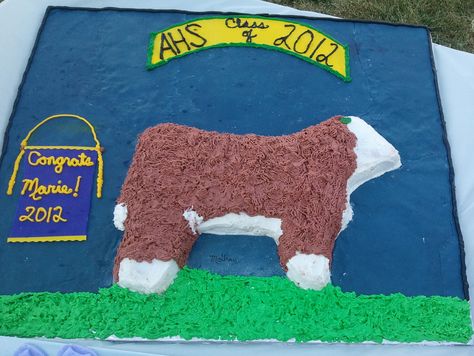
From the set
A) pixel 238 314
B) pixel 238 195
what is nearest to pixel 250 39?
pixel 238 195

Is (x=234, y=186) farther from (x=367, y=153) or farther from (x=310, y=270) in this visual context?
(x=367, y=153)

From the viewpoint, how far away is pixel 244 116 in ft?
9.56

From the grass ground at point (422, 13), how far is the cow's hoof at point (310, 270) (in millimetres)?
2124

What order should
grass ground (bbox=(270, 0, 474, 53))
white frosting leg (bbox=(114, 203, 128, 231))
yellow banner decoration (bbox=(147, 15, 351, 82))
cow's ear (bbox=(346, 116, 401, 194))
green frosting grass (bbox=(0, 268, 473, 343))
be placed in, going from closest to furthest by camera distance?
green frosting grass (bbox=(0, 268, 473, 343))
white frosting leg (bbox=(114, 203, 128, 231))
cow's ear (bbox=(346, 116, 401, 194))
yellow banner decoration (bbox=(147, 15, 351, 82))
grass ground (bbox=(270, 0, 474, 53))

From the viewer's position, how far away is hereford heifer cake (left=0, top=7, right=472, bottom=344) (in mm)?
2289

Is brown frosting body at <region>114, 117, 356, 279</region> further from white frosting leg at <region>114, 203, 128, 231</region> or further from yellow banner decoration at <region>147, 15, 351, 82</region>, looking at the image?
yellow banner decoration at <region>147, 15, 351, 82</region>

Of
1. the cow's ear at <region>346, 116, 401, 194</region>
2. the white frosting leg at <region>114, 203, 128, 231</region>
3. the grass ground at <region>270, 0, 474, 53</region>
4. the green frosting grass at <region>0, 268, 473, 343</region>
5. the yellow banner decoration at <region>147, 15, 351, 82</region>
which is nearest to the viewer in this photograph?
the green frosting grass at <region>0, 268, 473, 343</region>

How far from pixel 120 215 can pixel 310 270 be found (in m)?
0.89

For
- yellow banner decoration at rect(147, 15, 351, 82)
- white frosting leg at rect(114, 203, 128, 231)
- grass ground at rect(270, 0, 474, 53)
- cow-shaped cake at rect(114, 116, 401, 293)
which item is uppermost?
grass ground at rect(270, 0, 474, 53)

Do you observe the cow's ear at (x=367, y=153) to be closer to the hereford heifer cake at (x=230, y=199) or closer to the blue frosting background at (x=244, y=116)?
the hereford heifer cake at (x=230, y=199)

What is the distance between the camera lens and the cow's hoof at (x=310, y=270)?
227cm
